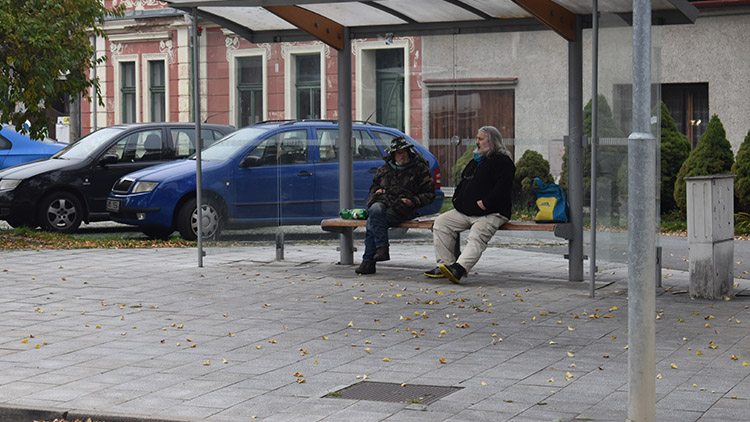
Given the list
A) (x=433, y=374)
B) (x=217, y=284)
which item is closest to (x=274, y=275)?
(x=217, y=284)

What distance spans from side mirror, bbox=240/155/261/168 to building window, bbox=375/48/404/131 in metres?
1.57

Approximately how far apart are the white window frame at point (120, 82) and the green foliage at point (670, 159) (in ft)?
57.8

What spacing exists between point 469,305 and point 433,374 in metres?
2.97

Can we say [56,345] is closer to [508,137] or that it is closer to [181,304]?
[181,304]

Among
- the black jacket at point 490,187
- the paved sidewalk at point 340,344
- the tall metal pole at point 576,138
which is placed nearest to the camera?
the paved sidewalk at point 340,344

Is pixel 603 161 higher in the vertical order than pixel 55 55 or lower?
lower

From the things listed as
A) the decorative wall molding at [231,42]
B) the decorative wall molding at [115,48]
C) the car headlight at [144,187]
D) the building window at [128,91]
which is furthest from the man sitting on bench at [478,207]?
the decorative wall molding at [115,48]

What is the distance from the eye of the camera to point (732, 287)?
35.4ft

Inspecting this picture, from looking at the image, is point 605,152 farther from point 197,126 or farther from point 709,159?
point 709,159

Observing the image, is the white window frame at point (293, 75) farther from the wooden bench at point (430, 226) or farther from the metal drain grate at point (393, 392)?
the metal drain grate at point (393, 392)

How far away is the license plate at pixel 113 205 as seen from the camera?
1666 cm

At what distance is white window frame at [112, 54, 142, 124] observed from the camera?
111 ft

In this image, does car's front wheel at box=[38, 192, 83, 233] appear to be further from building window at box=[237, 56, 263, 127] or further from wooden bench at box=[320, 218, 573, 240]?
wooden bench at box=[320, 218, 573, 240]

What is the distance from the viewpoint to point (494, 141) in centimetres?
1189
